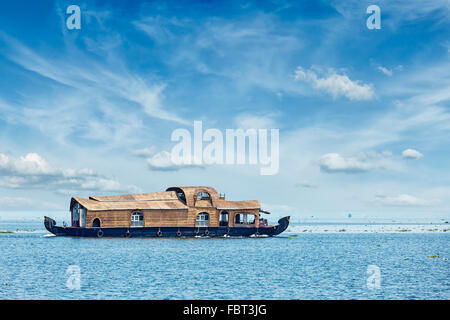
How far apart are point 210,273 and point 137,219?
35779 millimetres

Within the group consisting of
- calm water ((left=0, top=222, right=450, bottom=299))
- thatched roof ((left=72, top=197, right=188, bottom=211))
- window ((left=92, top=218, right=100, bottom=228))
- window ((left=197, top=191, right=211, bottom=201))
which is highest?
window ((left=197, top=191, right=211, bottom=201))

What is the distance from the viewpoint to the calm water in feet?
110

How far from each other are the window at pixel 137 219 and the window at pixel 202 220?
8774 millimetres

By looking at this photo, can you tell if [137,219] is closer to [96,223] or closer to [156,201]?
[156,201]

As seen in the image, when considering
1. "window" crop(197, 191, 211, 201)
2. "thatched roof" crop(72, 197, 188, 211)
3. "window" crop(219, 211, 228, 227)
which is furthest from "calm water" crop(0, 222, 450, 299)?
"window" crop(219, 211, 228, 227)

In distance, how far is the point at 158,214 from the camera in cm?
7656

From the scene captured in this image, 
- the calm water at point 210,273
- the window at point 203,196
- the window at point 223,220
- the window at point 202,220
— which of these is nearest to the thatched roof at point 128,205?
the window at point 203,196

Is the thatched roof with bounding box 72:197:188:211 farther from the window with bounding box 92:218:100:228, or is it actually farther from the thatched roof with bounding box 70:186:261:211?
the window with bounding box 92:218:100:228

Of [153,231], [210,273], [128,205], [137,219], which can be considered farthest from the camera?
[153,231]

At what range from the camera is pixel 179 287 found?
3597cm

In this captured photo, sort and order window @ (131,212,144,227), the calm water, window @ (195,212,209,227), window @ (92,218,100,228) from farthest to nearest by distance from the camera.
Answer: window @ (195,212,209,227) → window @ (92,218,100,228) → window @ (131,212,144,227) → the calm water

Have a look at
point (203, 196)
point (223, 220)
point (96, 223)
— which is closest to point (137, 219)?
point (96, 223)

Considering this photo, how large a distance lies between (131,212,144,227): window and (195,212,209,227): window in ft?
28.8
